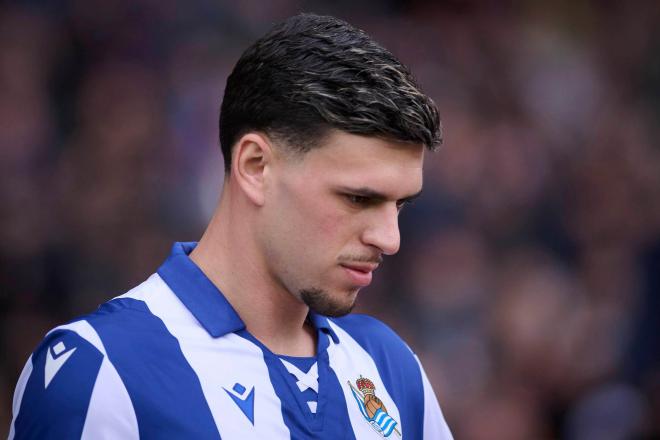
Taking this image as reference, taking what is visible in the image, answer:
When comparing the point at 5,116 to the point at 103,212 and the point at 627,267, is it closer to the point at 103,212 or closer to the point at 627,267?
the point at 103,212

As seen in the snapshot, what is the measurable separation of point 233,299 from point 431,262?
3350mm

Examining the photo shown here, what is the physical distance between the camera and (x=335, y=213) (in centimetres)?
193

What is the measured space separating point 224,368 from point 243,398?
0.07 m

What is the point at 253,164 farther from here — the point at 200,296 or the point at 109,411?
the point at 109,411

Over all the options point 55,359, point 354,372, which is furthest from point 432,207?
point 55,359

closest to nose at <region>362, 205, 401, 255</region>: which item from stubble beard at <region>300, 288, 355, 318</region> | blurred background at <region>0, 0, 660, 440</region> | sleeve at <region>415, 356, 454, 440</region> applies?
stubble beard at <region>300, 288, 355, 318</region>

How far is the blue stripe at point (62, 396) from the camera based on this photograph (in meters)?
1.73

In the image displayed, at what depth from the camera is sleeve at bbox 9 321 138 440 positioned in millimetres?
1735

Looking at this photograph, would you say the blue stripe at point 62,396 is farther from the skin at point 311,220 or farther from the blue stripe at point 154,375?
the skin at point 311,220

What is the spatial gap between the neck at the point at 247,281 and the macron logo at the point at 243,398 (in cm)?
14

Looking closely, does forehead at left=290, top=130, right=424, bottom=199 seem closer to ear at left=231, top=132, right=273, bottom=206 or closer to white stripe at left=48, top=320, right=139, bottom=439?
ear at left=231, top=132, right=273, bottom=206

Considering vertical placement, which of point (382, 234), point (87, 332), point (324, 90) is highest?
point (324, 90)

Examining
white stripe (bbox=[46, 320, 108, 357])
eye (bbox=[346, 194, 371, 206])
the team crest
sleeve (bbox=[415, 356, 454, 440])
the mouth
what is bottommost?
sleeve (bbox=[415, 356, 454, 440])

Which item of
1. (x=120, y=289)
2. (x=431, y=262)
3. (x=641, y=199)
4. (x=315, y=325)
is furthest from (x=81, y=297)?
(x=641, y=199)
